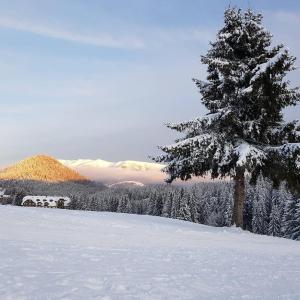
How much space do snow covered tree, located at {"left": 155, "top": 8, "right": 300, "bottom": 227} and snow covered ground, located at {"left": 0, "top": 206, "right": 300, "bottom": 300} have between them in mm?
4689

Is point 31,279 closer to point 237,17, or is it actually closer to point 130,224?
point 130,224

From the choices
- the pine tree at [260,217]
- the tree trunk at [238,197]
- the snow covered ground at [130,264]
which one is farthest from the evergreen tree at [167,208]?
the snow covered ground at [130,264]

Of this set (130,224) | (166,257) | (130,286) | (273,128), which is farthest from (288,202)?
(130,286)

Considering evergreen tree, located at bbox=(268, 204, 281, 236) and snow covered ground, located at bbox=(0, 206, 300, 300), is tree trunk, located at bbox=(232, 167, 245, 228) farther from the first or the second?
evergreen tree, located at bbox=(268, 204, 281, 236)

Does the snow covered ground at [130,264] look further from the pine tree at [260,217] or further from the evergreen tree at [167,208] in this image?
the evergreen tree at [167,208]

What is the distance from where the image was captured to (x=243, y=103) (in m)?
23.0

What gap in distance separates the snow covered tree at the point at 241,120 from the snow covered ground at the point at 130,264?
185 inches

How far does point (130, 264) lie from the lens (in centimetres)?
1025

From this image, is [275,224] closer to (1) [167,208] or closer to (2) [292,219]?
(2) [292,219]

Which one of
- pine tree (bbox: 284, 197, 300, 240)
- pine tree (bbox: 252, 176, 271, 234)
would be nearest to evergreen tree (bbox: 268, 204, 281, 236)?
pine tree (bbox: 252, 176, 271, 234)

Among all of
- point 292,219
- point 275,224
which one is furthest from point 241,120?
point 275,224

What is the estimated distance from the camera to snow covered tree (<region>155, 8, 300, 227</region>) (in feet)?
70.9

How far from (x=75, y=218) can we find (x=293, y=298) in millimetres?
14160

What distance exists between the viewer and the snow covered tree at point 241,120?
21.6 m
